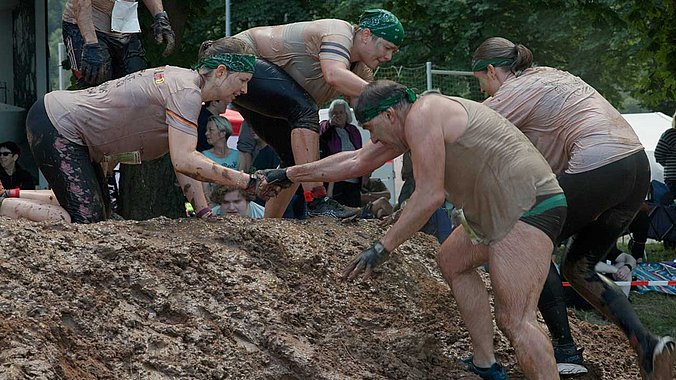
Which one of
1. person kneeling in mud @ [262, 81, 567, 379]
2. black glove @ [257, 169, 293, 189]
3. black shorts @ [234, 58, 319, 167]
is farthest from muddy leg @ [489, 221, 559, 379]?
black shorts @ [234, 58, 319, 167]

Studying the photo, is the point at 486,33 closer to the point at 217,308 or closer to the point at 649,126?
the point at 649,126

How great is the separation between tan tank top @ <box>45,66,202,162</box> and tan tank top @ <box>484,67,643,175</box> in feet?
5.58

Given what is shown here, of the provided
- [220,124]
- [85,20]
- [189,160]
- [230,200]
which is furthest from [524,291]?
[220,124]

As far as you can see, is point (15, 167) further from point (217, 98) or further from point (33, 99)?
point (217, 98)

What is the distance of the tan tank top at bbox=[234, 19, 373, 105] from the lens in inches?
262

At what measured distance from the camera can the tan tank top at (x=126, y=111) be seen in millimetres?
5891

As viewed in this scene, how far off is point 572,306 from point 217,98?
14.8 feet

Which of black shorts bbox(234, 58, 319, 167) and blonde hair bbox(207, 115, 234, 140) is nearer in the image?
black shorts bbox(234, 58, 319, 167)

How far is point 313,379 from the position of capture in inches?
203

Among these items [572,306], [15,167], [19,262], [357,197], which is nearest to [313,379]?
[19,262]

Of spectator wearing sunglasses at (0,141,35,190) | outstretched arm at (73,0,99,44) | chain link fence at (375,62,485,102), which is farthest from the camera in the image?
chain link fence at (375,62,485,102)

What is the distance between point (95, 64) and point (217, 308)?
2.53 m

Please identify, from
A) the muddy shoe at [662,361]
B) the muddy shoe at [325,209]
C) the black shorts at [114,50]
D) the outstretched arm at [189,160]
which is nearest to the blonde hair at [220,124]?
the black shorts at [114,50]

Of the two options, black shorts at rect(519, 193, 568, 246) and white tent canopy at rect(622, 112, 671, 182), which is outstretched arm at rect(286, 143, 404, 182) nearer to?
black shorts at rect(519, 193, 568, 246)
